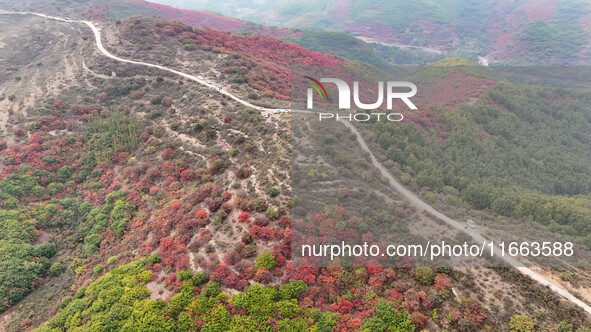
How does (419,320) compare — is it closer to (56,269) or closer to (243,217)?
(243,217)

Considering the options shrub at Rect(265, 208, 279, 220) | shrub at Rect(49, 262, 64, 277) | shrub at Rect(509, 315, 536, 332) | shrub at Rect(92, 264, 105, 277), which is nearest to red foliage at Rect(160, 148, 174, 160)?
shrub at Rect(92, 264, 105, 277)

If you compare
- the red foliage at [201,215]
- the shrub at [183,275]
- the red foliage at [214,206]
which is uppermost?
the red foliage at [214,206]

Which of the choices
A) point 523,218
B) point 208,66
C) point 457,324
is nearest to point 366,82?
point 208,66

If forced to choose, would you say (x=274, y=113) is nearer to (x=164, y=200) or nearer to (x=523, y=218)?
(x=164, y=200)

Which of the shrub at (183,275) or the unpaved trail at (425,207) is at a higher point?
the unpaved trail at (425,207)

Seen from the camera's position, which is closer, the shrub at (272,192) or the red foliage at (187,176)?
the shrub at (272,192)

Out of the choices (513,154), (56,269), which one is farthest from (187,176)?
(513,154)

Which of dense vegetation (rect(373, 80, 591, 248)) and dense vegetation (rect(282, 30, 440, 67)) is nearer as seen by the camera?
dense vegetation (rect(373, 80, 591, 248))

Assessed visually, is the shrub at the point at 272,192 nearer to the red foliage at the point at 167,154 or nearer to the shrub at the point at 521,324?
the red foliage at the point at 167,154

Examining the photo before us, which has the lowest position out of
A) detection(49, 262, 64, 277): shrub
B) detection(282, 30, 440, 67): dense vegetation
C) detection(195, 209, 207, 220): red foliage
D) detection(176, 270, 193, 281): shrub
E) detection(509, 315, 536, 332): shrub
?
detection(49, 262, 64, 277): shrub

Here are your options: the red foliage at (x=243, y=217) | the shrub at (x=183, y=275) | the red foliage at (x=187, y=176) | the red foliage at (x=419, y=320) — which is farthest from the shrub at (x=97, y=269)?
the red foliage at (x=419, y=320)

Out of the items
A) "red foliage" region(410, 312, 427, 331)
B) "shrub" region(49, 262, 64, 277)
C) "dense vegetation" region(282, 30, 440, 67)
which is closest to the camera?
"red foliage" region(410, 312, 427, 331)

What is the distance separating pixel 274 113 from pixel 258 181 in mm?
18678

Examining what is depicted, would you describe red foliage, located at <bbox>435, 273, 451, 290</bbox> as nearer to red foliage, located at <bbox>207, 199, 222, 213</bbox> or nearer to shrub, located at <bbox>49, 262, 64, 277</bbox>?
red foliage, located at <bbox>207, 199, 222, 213</bbox>
